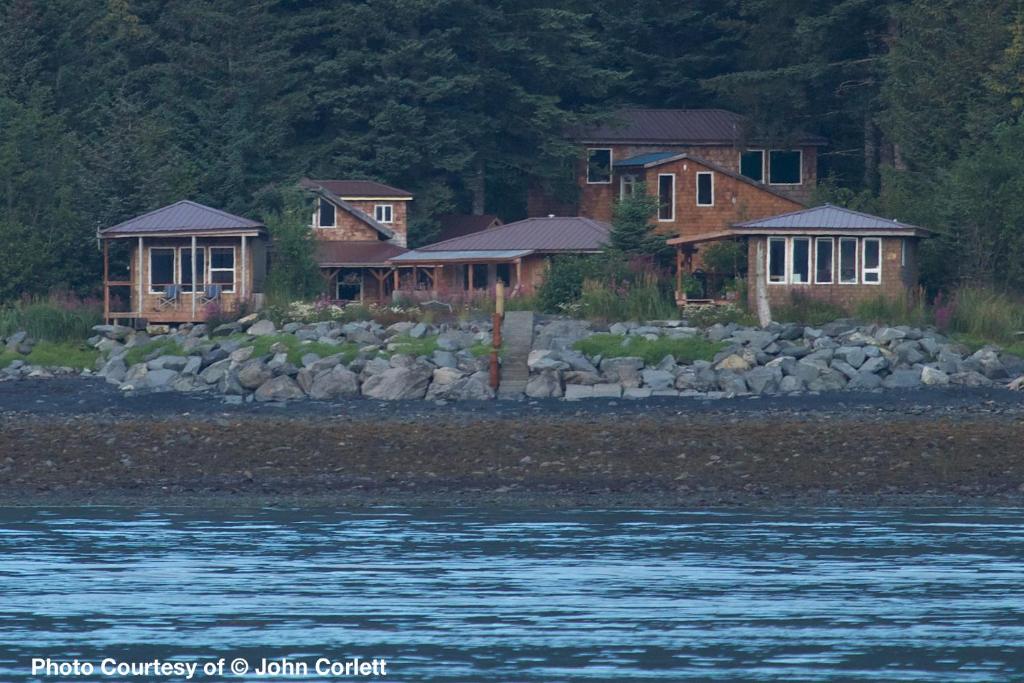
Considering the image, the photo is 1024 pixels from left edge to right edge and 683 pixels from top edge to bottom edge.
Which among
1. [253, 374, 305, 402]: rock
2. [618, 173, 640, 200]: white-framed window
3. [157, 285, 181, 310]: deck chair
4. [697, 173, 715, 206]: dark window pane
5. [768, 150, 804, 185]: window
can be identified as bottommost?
[253, 374, 305, 402]: rock

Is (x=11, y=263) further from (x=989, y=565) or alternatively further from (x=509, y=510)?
(x=989, y=565)

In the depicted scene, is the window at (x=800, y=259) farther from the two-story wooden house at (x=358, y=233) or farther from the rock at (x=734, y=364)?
the two-story wooden house at (x=358, y=233)

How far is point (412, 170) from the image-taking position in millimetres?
63656

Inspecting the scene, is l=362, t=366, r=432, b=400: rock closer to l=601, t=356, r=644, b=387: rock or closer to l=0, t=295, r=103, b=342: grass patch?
l=601, t=356, r=644, b=387: rock

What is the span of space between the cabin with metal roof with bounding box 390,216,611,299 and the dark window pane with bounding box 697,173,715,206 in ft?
22.9

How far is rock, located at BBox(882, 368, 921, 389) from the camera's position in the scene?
35500 mm

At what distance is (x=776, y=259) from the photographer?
45.0m

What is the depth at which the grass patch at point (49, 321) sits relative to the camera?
145 ft

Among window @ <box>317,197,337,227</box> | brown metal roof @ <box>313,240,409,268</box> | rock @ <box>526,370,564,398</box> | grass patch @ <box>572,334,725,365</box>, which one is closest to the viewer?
rock @ <box>526,370,564,398</box>

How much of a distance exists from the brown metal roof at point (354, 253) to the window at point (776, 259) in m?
13.9

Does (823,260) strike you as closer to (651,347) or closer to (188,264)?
(651,347)

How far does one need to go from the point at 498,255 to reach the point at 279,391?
→ 1688 cm

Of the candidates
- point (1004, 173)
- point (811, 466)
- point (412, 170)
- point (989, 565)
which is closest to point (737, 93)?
point (412, 170)

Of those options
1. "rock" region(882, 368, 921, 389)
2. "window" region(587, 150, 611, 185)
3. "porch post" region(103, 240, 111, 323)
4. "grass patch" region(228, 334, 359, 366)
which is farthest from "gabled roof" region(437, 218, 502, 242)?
"rock" region(882, 368, 921, 389)
